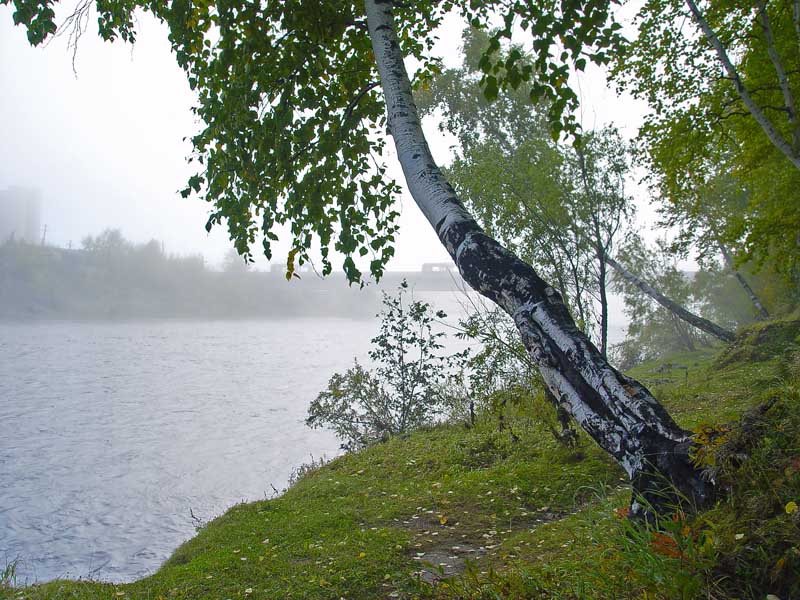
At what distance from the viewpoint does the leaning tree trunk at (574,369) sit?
2557mm

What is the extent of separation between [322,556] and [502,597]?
244 centimetres

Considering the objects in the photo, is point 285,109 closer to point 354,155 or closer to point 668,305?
point 354,155

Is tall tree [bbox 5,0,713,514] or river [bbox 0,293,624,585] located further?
river [bbox 0,293,624,585]

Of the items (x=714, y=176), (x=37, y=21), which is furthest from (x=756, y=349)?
(x=37, y=21)

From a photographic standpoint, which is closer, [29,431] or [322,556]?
[322,556]

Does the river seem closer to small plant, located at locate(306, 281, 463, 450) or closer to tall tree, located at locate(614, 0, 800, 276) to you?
small plant, located at locate(306, 281, 463, 450)

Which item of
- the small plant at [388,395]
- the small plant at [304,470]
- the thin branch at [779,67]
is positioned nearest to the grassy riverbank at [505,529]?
the small plant at [304,470]

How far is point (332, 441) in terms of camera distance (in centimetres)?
1734

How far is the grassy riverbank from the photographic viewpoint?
2.10 metres

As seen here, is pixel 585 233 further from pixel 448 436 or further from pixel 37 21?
pixel 37 21

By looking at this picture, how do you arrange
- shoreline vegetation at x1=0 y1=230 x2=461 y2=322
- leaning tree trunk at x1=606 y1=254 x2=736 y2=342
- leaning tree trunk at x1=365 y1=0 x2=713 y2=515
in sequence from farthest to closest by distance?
shoreline vegetation at x1=0 y1=230 x2=461 y2=322 < leaning tree trunk at x1=606 y1=254 x2=736 y2=342 < leaning tree trunk at x1=365 y1=0 x2=713 y2=515

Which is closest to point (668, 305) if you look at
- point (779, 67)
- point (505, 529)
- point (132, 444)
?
point (779, 67)

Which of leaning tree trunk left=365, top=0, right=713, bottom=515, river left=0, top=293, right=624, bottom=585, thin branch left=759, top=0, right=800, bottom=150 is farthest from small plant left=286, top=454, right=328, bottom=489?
thin branch left=759, top=0, right=800, bottom=150

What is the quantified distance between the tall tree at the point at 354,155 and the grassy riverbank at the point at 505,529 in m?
0.32
